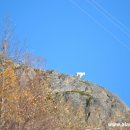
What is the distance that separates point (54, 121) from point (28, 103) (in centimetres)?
488

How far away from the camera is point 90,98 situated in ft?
218

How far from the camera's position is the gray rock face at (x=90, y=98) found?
6372cm

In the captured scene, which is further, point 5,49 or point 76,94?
point 76,94

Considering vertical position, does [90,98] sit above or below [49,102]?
above

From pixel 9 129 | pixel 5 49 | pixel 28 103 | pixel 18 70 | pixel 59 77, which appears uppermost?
pixel 59 77

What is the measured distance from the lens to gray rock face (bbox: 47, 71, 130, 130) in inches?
2509

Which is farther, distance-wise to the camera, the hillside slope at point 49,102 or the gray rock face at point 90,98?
the gray rock face at point 90,98

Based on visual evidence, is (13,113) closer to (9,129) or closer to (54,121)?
(9,129)

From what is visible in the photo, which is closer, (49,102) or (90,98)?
(49,102)

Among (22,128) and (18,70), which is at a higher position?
(18,70)

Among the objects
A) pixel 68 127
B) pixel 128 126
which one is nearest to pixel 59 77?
pixel 128 126

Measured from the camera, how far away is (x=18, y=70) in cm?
5231

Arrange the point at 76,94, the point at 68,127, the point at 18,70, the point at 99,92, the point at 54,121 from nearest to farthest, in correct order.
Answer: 1. the point at 54,121
2. the point at 68,127
3. the point at 18,70
4. the point at 76,94
5. the point at 99,92

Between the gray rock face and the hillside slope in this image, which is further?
the gray rock face
